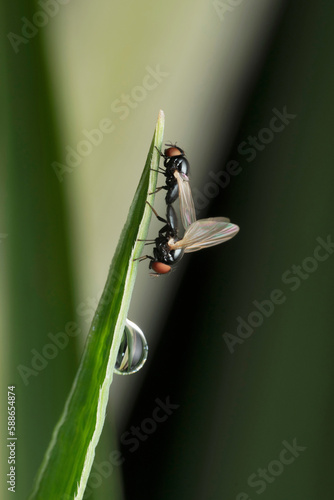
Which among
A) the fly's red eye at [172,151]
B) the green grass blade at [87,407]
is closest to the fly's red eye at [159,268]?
the fly's red eye at [172,151]

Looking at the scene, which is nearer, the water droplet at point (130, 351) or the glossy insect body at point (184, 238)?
the water droplet at point (130, 351)

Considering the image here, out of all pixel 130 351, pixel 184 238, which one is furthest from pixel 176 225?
pixel 130 351

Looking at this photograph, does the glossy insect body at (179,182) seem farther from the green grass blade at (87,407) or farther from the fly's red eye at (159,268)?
the green grass blade at (87,407)

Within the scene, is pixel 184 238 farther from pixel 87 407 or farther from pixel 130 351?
pixel 87 407

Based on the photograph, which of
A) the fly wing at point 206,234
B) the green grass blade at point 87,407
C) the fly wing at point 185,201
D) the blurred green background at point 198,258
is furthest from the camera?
the fly wing at point 185,201

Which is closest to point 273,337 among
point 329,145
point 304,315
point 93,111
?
point 304,315

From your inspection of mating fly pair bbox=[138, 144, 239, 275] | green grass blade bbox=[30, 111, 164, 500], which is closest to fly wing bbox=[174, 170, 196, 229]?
mating fly pair bbox=[138, 144, 239, 275]

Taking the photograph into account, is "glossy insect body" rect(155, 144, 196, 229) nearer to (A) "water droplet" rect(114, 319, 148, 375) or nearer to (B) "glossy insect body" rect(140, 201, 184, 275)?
(B) "glossy insect body" rect(140, 201, 184, 275)
